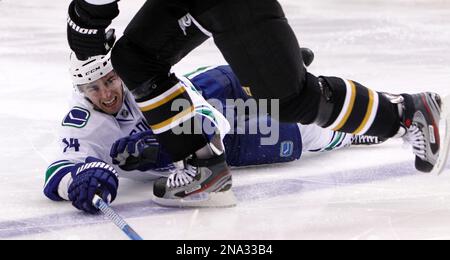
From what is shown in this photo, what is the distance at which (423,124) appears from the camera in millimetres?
2156

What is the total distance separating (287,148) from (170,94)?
631 mm

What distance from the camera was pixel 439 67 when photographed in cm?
391

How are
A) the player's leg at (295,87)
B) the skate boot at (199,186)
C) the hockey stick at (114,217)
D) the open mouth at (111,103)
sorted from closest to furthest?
the player's leg at (295,87), the hockey stick at (114,217), the skate boot at (199,186), the open mouth at (111,103)

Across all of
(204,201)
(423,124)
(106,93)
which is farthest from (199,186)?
(423,124)

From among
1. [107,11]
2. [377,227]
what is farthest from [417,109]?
[107,11]

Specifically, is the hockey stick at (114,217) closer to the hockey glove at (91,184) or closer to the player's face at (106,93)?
the hockey glove at (91,184)

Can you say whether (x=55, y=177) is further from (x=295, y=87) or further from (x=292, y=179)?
(x=295, y=87)

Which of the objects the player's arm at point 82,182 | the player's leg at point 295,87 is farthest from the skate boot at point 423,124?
the player's arm at point 82,182

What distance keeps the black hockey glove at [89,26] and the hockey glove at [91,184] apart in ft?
1.11

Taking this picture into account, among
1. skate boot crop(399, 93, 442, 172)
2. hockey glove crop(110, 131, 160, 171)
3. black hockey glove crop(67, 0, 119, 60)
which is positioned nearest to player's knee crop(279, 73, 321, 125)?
skate boot crop(399, 93, 442, 172)

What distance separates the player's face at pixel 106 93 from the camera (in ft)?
8.52

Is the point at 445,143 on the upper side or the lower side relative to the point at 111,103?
upper
